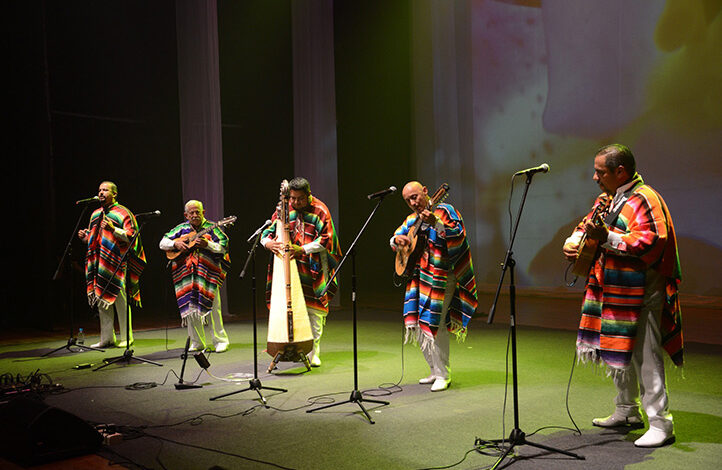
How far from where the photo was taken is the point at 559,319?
814 cm

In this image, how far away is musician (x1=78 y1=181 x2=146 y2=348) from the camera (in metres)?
7.00

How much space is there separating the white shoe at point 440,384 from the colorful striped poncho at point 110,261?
364 cm

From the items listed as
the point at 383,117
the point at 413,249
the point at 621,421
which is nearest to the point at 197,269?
the point at 413,249

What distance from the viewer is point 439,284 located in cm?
475

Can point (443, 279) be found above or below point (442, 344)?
above

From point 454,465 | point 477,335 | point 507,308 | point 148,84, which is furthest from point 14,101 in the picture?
point 454,465

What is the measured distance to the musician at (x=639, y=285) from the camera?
3354 mm

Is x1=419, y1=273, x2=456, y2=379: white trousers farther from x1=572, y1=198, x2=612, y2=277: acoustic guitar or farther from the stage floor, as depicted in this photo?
x1=572, y1=198, x2=612, y2=277: acoustic guitar

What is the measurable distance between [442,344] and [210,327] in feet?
9.81

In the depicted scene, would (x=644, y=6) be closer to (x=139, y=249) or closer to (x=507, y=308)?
(x=507, y=308)

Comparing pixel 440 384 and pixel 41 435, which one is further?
pixel 440 384

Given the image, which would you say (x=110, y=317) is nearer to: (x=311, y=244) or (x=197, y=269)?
(x=197, y=269)

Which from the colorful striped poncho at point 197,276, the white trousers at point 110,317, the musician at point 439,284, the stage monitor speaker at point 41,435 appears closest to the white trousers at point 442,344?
the musician at point 439,284

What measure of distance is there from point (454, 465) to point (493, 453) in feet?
0.91
